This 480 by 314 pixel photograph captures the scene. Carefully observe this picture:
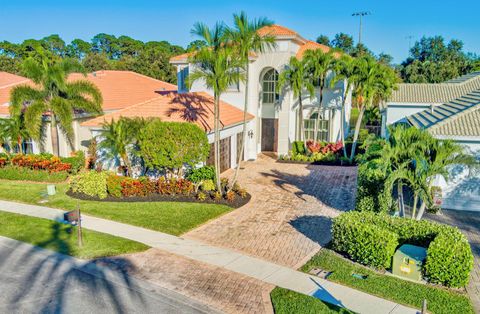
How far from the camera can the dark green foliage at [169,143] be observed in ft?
57.3

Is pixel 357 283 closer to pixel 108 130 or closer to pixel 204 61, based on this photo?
pixel 204 61

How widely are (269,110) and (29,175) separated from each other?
1476cm

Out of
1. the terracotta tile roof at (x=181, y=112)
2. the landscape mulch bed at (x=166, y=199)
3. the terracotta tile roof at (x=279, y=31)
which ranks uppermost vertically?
the terracotta tile roof at (x=279, y=31)

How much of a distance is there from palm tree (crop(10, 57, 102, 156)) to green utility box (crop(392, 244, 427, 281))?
16952 millimetres

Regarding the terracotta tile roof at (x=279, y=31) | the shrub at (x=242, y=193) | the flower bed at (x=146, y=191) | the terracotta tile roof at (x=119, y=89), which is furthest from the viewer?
the terracotta tile roof at (x=119, y=89)

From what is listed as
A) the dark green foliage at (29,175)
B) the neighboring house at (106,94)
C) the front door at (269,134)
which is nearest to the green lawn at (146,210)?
the dark green foliage at (29,175)

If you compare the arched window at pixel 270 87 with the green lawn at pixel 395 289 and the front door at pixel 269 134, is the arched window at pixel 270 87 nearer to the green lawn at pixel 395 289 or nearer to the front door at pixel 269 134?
the front door at pixel 269 134

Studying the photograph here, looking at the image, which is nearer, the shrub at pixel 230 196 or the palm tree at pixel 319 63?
the shrub at pixel 230 196

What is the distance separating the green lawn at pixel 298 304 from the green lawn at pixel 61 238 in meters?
4.84

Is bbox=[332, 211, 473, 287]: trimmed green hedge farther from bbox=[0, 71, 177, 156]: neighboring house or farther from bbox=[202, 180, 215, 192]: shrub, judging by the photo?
bbox=[0, 71, 177, 156]: neighboring house

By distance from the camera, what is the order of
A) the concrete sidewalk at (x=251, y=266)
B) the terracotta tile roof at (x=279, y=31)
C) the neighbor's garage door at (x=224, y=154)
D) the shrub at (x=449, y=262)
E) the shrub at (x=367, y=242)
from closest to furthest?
the concrete sidewalk at (x=251, y=266) → the shrub at (x=449, y=262) → the shrub at (x=367, y=242) → the neighbor's garage door at (x=224, y=154) → the terracotta tile roof at (x=279, y=31)

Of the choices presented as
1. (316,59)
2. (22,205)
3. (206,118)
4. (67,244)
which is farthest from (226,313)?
(316,59)

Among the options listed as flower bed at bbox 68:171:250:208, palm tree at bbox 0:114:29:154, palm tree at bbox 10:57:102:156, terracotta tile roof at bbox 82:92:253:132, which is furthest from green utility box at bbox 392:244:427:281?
palm tree at bbox 0:114:29:154

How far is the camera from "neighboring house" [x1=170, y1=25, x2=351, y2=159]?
26.0 m
